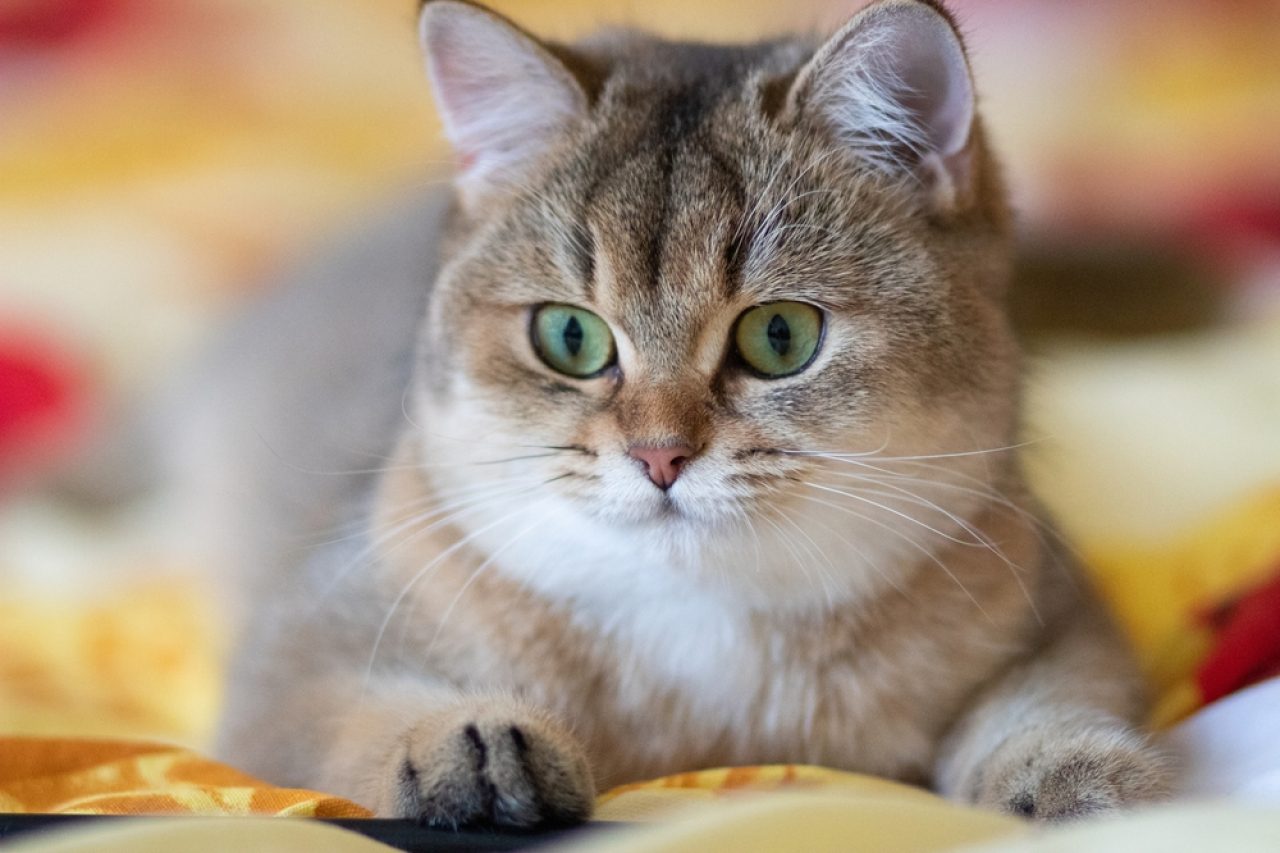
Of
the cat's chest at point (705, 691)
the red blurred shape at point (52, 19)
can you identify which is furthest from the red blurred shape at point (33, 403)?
the cat's chest at point (705, 691)

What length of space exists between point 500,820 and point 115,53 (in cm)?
253

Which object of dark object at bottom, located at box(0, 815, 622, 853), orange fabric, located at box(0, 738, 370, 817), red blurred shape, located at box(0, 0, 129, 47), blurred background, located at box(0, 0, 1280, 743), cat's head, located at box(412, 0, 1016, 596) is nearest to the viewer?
dark object at bottom, located at box(0, 815, 622, 853)

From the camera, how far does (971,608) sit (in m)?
1.29

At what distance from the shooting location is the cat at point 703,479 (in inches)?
43.8

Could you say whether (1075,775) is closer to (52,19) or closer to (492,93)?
(492,93)

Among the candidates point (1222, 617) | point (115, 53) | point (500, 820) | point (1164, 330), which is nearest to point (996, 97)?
point (1164, 330)

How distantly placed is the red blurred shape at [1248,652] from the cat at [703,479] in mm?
96

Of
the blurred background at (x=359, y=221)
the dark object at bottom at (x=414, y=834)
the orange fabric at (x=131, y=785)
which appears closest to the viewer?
the dark object at bottom at (x=414, y=834)

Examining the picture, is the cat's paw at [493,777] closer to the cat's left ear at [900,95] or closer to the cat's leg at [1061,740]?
the cat's leg at [1061,740]

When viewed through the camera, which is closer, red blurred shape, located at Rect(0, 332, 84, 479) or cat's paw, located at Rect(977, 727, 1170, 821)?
cat's paw, located at Rect(977, 727, 1170, 821)

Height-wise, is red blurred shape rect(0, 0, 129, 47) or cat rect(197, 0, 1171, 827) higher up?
red blurred shape rect(0, 0, 129, 47)

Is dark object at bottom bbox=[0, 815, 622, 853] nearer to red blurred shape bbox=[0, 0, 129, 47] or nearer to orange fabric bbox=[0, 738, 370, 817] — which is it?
orange fabric bbox=[0, 738, 370, 817]

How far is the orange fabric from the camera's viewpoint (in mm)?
1014

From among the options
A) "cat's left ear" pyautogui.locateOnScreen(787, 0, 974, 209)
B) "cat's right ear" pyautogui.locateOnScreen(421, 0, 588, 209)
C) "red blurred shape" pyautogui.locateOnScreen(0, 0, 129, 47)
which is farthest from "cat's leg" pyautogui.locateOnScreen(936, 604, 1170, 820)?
"red blurred shape" pyautogui.locateOnScreen(0, 0, 129, 47)
